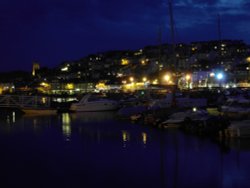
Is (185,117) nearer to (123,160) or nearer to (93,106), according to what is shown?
(123,160)

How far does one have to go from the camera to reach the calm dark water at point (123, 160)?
1534 centimetres

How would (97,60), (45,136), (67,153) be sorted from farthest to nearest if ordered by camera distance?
(97,60)
(45,136)
(67,153)

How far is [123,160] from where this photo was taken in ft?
61.7

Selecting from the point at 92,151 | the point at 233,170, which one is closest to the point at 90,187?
the point at 233,170

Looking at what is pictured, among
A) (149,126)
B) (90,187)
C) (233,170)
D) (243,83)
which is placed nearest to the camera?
(90,187)

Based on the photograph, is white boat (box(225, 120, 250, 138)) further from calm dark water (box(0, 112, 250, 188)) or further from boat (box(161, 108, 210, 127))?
boat (box(161, 108, 210, 127))

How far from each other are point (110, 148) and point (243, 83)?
66496 mm

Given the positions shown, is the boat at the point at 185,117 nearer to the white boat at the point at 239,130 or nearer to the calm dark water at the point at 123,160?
the calm dark water at the point at 123,160

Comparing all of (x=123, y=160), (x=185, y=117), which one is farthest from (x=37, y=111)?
(x=123, y=160)

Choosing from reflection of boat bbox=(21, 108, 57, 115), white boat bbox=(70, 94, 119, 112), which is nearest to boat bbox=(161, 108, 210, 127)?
white boat bbox=(70, 94, 119, 112)

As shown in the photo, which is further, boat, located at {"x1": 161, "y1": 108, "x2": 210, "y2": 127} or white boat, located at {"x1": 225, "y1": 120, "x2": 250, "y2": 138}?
boat, located at {"x1": 161, "y1": 108, "x2": 210, "y2": 127}

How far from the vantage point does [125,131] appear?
2791cm

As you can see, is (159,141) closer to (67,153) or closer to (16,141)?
(67,153)

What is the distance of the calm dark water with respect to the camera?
15336 millimetres
